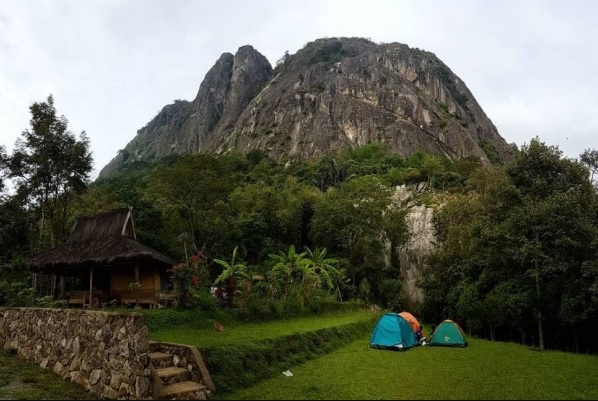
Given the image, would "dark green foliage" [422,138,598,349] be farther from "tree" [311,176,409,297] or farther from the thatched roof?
the thatched roof

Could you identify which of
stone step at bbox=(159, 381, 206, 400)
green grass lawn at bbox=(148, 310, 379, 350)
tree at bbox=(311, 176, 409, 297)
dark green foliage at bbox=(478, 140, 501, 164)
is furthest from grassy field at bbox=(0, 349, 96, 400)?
dark green foliage at bbox=(478, 140, 501, 164)

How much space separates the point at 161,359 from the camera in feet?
24.0

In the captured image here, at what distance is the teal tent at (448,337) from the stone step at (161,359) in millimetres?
9349

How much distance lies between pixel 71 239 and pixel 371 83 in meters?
60.5

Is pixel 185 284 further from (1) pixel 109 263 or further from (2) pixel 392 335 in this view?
(2) pixel 392 335

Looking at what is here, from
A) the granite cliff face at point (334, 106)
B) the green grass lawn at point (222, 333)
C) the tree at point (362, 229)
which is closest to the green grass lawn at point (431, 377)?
the green grass lawn at point (222, 333)

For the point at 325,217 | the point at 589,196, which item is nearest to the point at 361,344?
the point at 589,196

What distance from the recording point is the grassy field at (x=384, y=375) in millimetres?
7047

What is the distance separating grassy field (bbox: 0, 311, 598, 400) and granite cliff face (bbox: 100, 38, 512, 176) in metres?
51.1

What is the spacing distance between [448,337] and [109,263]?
40.9ft

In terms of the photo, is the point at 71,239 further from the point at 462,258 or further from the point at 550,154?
the point at 550,154

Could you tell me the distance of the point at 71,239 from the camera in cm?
2000

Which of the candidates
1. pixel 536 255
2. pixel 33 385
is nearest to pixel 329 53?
pixel 536 255

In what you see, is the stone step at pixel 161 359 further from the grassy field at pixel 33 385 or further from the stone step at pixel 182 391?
the grassy field at pixel 33 385
